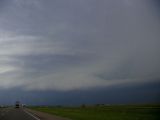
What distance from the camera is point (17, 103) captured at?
451ft

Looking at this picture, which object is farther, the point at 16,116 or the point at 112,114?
the point at 112,114

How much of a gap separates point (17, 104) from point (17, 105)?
358mm

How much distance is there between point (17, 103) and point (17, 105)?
1842 millimetres

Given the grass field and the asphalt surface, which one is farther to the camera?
the grass field

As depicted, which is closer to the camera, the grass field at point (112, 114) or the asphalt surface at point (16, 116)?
the asphalt surface at point (16, 116)

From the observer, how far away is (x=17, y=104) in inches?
5344

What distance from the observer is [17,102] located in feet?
459

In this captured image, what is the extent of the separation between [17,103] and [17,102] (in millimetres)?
2533

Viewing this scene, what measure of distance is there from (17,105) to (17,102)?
14.3 ft

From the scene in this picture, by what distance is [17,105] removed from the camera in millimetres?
135625

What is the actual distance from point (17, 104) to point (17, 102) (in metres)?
4.19
